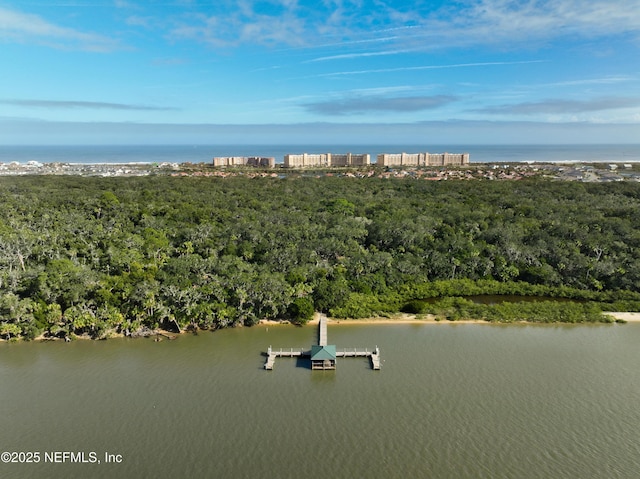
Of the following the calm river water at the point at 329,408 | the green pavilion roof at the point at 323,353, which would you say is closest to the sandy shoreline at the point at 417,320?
the calm river water at the point at 329,408

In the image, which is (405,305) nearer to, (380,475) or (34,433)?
(380,475)

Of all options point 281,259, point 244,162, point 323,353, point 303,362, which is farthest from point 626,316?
point 244,162

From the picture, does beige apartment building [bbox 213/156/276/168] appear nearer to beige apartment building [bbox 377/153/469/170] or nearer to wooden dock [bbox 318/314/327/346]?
beige apartment building [bbox 377/153/469/170]

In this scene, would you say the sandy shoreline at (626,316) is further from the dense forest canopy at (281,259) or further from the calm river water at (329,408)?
the calm river water at (329,408)

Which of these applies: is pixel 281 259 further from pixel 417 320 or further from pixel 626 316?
pixel 626 316

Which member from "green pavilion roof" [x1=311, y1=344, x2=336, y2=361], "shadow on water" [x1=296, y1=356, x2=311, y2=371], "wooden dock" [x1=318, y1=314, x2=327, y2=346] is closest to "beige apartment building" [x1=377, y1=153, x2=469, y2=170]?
"wooden dock" [x1=318, y1=314, x2=327, y2=346]
